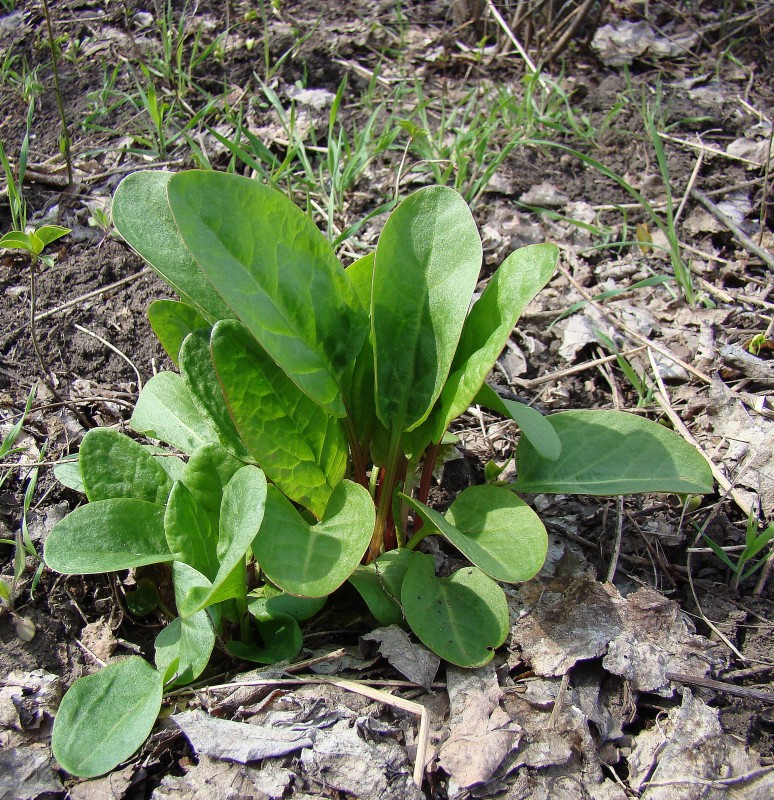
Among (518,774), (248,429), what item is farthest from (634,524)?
(248,429)

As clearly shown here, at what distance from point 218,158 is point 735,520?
7.60 ft

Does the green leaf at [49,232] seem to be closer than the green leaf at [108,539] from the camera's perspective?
No

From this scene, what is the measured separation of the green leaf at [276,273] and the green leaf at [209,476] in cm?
26

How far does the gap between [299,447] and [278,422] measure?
74 millimetres

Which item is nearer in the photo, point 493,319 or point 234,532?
point 234,532

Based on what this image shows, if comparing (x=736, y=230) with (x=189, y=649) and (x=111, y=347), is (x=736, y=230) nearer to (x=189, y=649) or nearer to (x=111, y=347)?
(x=111, y=347)

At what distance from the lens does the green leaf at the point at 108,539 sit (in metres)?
1.31

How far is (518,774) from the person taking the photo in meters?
1.29

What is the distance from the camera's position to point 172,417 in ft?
5.66

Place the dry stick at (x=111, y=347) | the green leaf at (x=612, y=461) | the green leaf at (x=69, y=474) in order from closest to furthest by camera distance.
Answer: the green leaf at (x=612, y=461), the green leaf at (x=69, y=474), the dry stick at (x=111, y=347)

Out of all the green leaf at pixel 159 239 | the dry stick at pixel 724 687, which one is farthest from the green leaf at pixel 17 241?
the dry stick at pixel 724 687

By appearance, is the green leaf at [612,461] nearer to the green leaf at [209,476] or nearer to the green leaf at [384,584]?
the green leaf at [384,584]

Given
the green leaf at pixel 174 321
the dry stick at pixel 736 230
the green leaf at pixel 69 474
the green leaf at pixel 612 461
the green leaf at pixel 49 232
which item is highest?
the green leaf at pixel 49 232

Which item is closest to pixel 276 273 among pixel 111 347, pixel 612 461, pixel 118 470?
pixel 118 470
